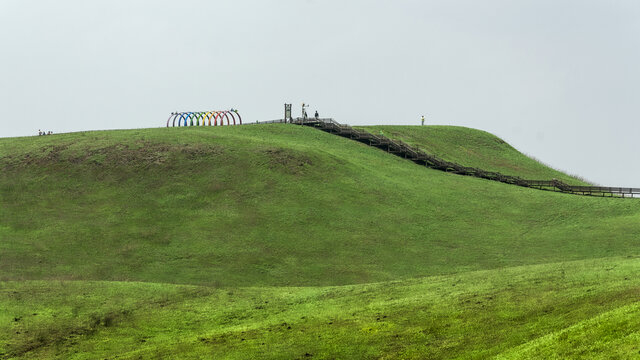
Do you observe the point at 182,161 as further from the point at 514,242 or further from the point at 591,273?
the point at 591,273

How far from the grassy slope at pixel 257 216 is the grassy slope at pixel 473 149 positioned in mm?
25994

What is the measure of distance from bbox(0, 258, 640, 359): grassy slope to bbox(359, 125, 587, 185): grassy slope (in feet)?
225

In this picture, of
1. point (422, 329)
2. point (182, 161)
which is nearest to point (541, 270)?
point (422, 329)

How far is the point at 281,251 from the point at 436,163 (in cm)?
4258

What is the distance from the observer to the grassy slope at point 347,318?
26.9 m

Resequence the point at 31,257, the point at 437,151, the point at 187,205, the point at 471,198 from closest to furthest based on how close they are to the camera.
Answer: the point at 31,257
the point at 187,205
the point at 471,198
the point at 437,151

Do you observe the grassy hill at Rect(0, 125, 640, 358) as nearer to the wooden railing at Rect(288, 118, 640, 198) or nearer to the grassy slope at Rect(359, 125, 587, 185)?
the wooden railing at Rect(288, 118, 640, 198)

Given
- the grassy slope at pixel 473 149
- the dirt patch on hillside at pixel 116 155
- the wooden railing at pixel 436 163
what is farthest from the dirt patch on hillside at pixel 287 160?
the grassy slope at pixel 473 149

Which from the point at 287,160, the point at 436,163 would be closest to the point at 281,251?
the point at 287,160

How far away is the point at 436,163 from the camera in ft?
303

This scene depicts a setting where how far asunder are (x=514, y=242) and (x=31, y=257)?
41302mm

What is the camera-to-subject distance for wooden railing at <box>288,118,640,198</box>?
7931 centimetres

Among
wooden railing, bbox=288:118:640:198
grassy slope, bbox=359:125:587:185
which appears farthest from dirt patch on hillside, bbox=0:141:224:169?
grassy slope, bbox=359:125:587:185

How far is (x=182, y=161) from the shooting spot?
250 feet
